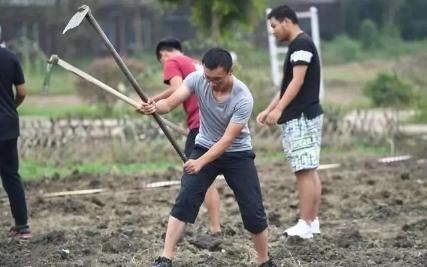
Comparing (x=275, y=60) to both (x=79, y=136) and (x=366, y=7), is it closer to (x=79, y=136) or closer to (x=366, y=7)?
(x=79, y=136)

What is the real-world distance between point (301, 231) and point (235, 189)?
1.43m

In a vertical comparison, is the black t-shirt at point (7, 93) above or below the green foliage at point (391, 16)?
above

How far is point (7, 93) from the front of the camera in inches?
323

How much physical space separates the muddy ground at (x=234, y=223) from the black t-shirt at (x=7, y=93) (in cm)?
86

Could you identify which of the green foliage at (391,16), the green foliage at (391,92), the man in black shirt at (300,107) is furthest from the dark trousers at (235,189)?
the green foliage at (391,16)

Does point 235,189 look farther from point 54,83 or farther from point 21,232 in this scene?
point 54,83

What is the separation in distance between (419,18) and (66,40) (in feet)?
44.5

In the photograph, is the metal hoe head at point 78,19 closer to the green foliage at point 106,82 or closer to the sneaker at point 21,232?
the sneaker at point 21,232

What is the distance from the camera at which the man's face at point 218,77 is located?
6.34 m

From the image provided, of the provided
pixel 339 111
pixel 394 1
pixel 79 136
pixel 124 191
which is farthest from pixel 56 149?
pixel 394 1

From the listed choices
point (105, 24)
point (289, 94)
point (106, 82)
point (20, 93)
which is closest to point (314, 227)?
point (289, 94)

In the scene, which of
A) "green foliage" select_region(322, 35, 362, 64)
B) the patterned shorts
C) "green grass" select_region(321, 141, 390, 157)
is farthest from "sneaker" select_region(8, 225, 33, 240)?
"green foliage" select_region(322, 35, 362, 64)

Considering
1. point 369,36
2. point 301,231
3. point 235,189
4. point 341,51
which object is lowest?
point 341,51

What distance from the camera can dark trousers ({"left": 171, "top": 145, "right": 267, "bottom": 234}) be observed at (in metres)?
6.61
